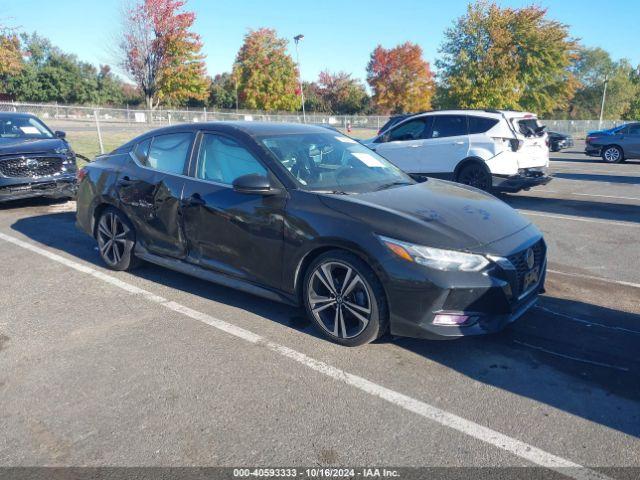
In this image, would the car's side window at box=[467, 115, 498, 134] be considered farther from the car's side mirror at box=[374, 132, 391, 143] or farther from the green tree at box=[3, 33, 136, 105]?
the green tree at box=[3, 33, 136, 105]

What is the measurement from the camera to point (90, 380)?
136 inches

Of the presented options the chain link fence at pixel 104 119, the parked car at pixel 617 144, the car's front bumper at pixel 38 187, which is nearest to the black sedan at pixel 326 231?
Answer: the car's front bumper at pixel 38 187

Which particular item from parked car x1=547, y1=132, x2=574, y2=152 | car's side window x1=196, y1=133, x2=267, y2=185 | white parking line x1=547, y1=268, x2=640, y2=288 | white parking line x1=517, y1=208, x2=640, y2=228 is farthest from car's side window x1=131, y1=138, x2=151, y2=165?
parked car x1=547, y1=132, x2=574, y2=152

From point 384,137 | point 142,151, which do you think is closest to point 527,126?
point 384,137

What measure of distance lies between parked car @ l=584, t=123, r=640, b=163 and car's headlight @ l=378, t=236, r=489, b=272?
775 inches

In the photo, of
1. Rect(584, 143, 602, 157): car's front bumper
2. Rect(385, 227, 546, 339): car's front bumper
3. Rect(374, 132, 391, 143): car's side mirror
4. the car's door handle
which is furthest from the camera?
Rect(584, 143, 602, 157): car's front bumper

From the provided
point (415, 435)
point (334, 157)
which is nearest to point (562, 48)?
point (334, 157)

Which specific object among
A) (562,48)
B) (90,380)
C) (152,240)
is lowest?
(90,380)

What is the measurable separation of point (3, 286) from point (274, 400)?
11.9 ft

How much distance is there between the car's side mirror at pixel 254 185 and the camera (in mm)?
4066

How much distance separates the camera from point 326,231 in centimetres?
379

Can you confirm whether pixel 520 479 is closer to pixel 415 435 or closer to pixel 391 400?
pixel 415 435

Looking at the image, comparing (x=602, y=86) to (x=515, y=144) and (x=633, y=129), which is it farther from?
(x=515, y=144)

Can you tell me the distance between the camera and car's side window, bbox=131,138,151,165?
5.41 metres
